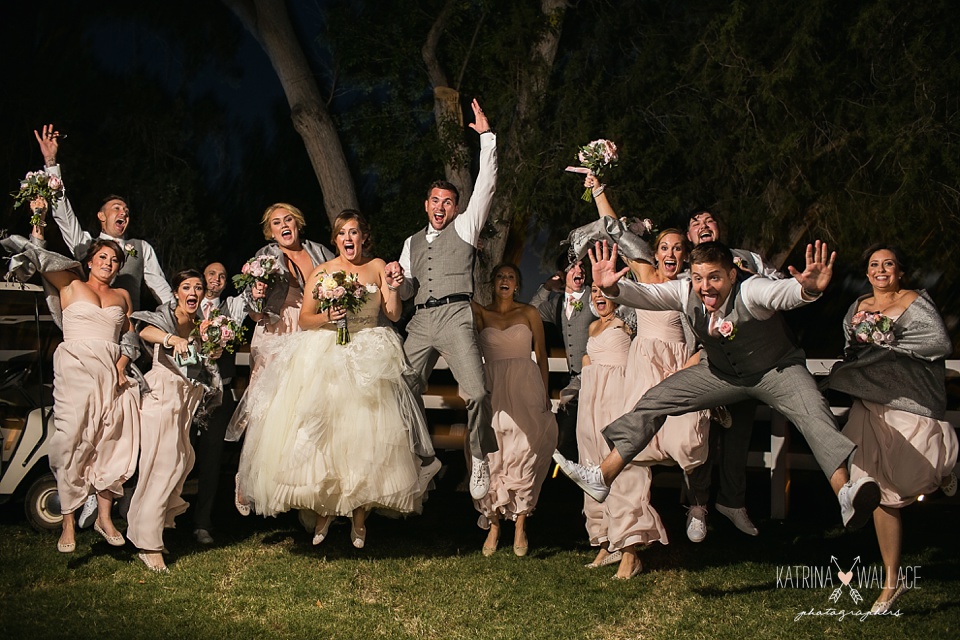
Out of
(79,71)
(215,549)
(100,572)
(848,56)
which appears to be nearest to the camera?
(100,572)

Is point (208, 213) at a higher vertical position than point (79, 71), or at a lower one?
lower

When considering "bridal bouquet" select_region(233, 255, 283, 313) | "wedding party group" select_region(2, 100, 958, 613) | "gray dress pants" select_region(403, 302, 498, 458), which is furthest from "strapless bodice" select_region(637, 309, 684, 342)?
"bridal bouquet" select_region(233, 255, 283, 313)

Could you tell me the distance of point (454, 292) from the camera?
6.68 metres

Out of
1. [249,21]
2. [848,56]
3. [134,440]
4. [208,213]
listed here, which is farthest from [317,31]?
[134,440]

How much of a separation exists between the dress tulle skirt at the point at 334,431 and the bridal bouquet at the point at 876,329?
8.89 ft

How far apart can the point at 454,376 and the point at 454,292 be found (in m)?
0.57

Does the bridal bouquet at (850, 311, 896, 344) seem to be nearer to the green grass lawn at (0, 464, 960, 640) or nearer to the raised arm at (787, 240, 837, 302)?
the raised arm at (787, 240, 837, 302)

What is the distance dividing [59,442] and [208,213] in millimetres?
10151

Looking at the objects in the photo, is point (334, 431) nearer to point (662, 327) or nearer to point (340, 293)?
point (340, 293)

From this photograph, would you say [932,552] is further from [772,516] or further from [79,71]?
[79,71]

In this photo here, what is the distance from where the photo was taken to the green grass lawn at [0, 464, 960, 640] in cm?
520

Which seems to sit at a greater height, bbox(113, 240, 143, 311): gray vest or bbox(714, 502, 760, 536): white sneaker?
bbox(113, 240, 143, 311): gray vest

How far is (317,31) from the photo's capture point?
1260 cm

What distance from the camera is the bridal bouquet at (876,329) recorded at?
566cm
